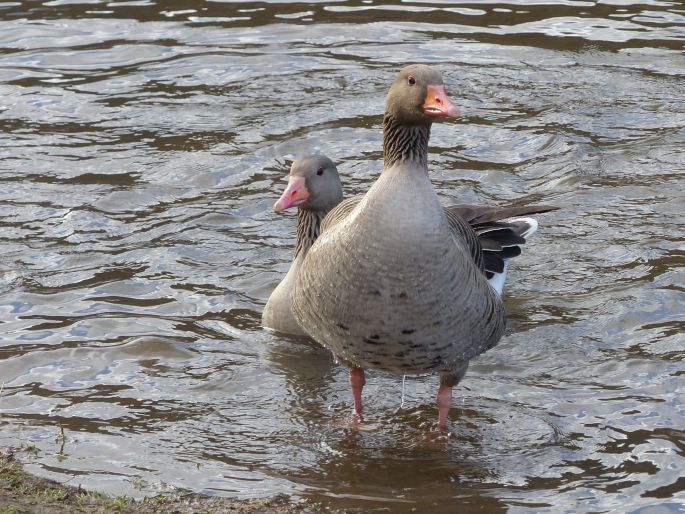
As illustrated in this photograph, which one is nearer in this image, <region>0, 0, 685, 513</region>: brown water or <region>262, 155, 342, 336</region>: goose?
<region>0, 0, 685, 513</region>: brown water

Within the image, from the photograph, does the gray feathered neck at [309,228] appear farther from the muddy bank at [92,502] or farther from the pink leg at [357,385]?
the muddy bank at [92,502]

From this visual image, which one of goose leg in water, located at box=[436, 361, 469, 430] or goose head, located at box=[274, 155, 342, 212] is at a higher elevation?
goose head, located at box=[274, 155, 342, 212]

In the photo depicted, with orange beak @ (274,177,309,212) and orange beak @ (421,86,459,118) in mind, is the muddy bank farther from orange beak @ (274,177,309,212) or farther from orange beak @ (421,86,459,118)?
orange beak @ (274,177,309,212)

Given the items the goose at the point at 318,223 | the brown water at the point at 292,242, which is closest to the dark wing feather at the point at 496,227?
the goose at the point at 318,223

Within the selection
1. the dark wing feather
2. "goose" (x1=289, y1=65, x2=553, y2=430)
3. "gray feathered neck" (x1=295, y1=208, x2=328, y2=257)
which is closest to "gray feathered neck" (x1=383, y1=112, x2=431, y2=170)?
"goose" (x1=289, y1=65, x2=553, y2=430)

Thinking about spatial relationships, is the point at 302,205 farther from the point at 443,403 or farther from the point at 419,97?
the point at 419,97

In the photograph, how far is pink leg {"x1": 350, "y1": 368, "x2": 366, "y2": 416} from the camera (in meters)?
6.73

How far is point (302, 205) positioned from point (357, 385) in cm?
171

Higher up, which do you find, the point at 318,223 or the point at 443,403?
the point at 318,223

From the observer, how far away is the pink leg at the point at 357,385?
673 centimetres

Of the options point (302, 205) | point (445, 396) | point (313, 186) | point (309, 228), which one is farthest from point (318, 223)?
point (445, 396)

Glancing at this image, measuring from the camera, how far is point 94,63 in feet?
42.8

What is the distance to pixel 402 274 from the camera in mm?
5773

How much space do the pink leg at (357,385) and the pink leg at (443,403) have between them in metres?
0.47
